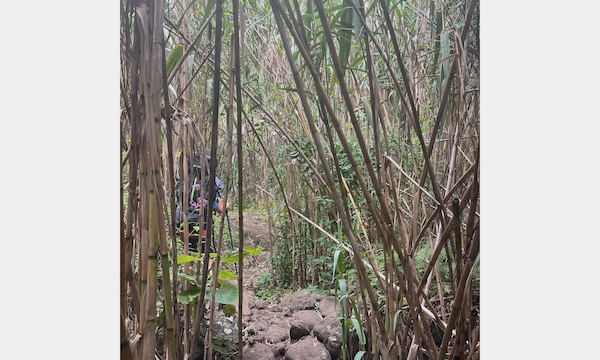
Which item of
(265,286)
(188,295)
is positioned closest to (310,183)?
(265,286)

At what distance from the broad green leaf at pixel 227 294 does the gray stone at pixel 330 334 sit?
566 mm

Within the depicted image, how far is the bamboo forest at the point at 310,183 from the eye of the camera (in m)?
0.50

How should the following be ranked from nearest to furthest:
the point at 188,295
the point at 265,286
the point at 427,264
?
the point at 188,295 → the point at 427,264 → the point at 265,286

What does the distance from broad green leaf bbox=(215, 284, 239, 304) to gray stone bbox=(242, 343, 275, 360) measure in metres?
0.46

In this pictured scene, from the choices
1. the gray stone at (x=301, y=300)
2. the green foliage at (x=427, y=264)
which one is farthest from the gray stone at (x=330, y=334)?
the green foliage at (x=427, y=264)

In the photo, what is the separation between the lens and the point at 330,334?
146cm

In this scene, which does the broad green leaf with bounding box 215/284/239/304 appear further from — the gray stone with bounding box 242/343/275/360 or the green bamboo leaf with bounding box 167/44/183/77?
Result: the green bamboo leaf with bounding box 167/44/183/77

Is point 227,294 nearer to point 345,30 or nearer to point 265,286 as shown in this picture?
point 345,30

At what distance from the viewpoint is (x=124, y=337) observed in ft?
1.24

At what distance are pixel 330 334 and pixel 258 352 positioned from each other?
0.31 meters

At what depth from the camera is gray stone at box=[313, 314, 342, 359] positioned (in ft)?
4.68

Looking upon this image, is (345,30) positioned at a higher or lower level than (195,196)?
higher
